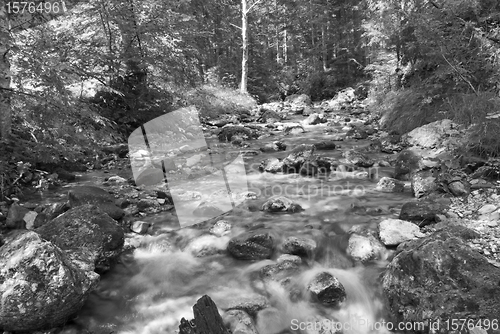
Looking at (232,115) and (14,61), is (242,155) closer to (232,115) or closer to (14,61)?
(14,61)

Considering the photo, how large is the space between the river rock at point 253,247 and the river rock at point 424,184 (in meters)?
2.89

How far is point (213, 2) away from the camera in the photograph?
2092 cm

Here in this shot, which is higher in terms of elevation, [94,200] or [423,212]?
[94,200]

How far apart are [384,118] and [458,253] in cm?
953

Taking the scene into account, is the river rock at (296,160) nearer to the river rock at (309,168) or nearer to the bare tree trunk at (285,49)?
the river rock at (309,168)

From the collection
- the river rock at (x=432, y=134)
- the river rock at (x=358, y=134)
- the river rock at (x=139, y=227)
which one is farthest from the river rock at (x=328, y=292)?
the river rock at (x=358, y=134)

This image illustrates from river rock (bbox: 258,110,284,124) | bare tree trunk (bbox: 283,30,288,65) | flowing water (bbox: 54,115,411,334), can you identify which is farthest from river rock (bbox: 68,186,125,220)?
bare tree trunk (bbox: 283,30,288,65)

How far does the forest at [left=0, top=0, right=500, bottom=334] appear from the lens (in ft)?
10.3

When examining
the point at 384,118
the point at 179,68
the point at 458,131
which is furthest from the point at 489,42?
the point at 179,68

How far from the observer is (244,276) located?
4.03 metres

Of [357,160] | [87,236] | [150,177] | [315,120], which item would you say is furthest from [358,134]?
[87,236]

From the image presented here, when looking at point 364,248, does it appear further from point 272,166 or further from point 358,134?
point 358,134

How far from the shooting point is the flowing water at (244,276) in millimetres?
3373
